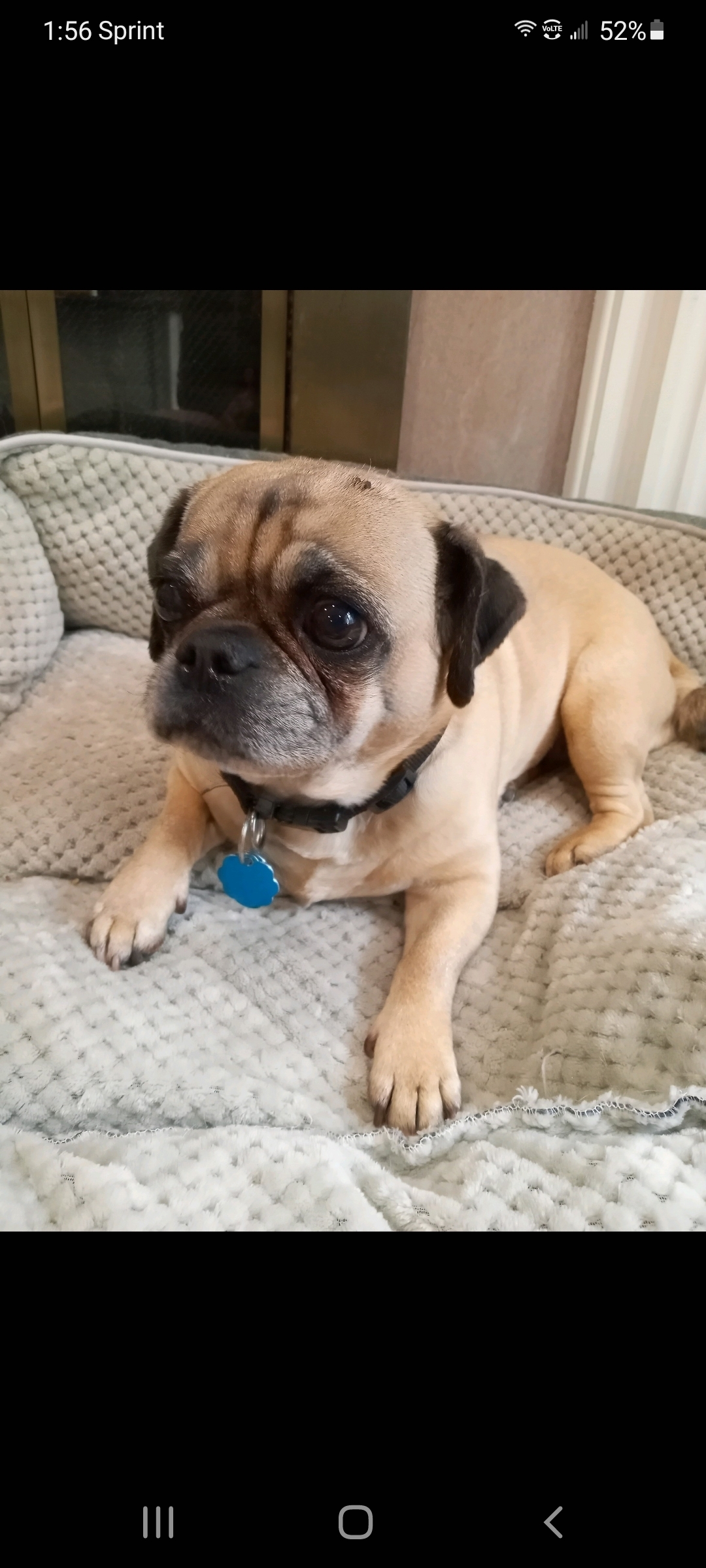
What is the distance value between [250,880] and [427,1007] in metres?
0.31

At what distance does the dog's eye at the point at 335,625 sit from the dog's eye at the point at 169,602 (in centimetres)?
19

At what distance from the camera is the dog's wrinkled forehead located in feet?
3.53

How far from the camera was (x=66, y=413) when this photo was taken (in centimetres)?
274

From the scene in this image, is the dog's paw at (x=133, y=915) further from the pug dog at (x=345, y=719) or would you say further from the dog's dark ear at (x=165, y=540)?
the dog's dark ear at (x=165, y=540)

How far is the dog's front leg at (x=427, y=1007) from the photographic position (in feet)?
3.54

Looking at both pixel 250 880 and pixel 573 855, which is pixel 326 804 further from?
pixel 573 855

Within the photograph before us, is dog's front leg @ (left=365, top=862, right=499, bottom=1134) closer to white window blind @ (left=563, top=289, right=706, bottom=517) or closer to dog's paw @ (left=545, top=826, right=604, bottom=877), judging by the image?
dog's paw @ (left=545, top=826, right=604, bottom=877)

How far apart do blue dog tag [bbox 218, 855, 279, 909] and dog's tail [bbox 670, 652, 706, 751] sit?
1.07 metres
